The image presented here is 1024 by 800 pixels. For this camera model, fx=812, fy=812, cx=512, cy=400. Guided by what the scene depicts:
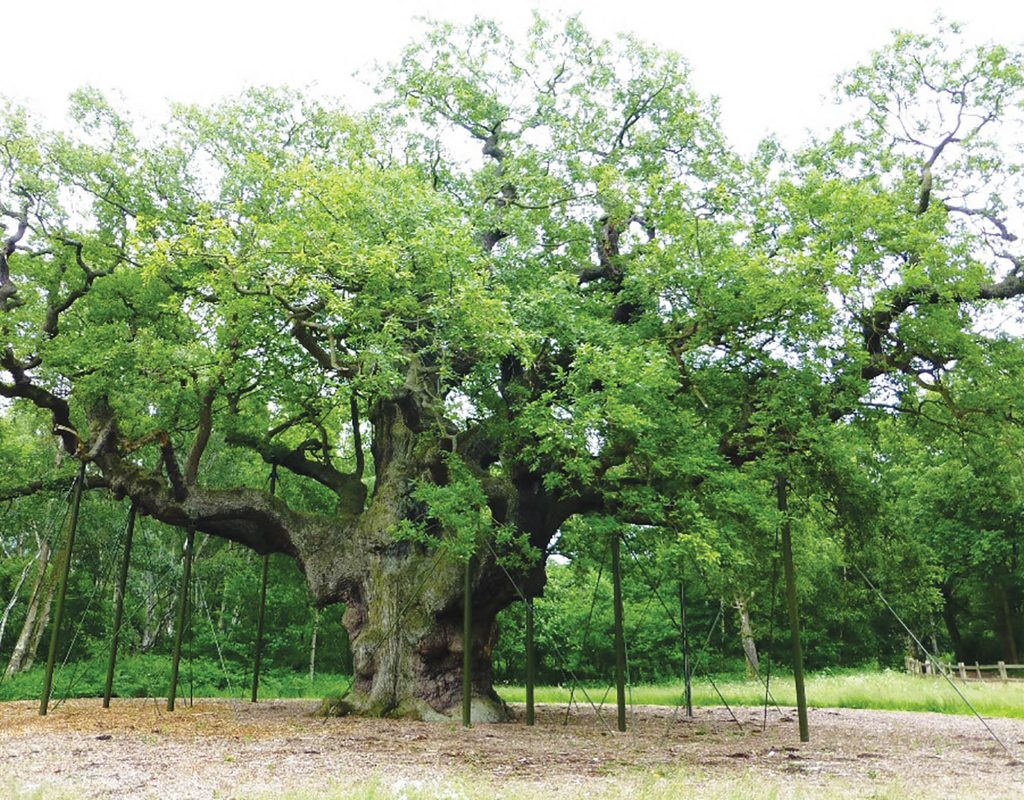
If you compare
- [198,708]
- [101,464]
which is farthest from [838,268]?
[198,708]

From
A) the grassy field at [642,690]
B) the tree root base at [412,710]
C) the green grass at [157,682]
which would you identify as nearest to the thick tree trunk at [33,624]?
the green grass at [157,682]

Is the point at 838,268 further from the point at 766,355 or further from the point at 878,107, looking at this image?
the point at 878,107

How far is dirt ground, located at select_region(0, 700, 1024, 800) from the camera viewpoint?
18.6ft

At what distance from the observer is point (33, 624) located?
67.8 ft

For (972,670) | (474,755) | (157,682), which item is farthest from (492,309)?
(972,670)

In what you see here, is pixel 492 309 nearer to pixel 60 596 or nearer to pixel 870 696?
pixel 60 596

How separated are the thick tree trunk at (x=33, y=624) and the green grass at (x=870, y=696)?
1147cm

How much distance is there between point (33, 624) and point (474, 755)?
17.8 metres

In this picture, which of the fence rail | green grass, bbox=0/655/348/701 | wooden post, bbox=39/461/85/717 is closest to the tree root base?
wooden post, bbox=39/461/85/717

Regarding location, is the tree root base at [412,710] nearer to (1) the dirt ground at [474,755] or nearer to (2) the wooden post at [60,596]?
(1) the dirt ground at [474,755]

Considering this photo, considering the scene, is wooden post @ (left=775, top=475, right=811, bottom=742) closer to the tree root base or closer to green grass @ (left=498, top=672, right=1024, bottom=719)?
the tree root base

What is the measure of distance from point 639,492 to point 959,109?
289 inches

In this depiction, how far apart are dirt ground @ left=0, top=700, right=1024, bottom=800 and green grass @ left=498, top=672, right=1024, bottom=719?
1.86m

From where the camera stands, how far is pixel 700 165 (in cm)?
1238
